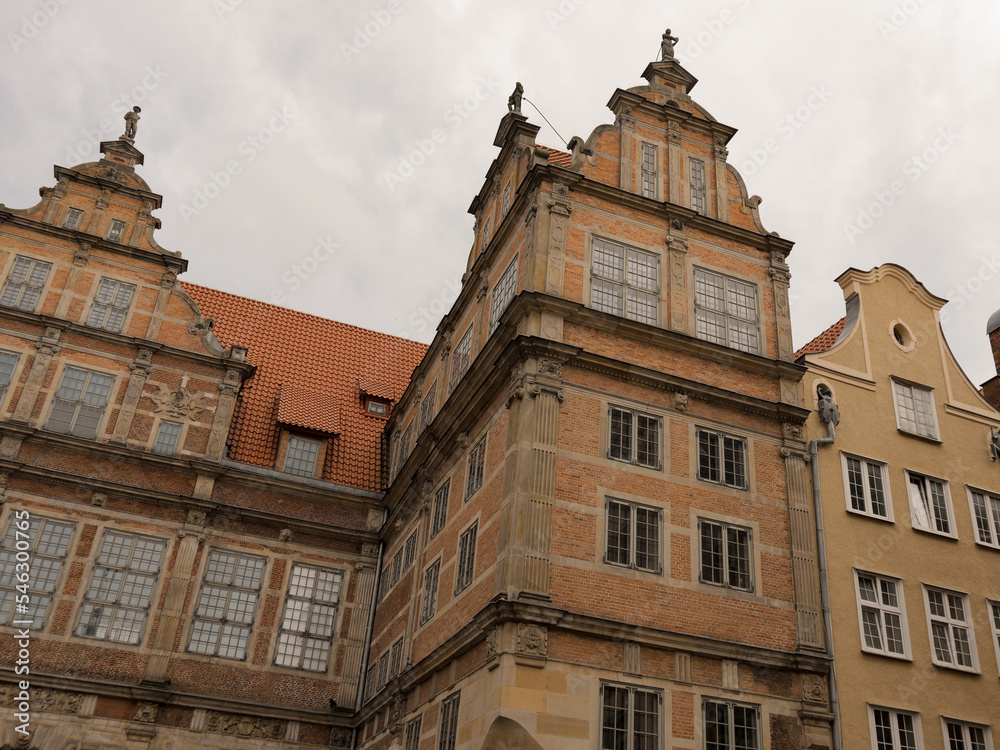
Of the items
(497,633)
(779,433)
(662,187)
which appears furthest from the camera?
(662,187)

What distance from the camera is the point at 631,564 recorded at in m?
15.1

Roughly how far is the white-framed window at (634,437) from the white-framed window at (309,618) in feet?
34.7

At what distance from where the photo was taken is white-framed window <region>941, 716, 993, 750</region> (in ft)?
52.1

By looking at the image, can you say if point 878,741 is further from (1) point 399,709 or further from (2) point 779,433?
(1) point 399,709

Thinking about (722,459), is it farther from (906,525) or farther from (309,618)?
(309,618)

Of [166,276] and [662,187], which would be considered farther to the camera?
[166,276]

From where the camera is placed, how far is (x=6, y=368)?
22.7m

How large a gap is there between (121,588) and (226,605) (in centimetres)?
249

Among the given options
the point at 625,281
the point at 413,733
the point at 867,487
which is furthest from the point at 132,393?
the point at 867,487

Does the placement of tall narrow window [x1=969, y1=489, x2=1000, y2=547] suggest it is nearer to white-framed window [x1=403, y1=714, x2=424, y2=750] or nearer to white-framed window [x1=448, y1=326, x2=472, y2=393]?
white-framed window [x1=448, y1=326, x2=472, y2=393]

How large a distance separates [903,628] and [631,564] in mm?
5742

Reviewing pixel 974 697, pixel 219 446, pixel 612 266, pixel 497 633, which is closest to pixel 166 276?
pixel 219 446

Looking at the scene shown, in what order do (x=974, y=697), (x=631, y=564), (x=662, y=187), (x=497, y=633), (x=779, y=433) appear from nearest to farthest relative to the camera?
(x=497, y=633) < (x=631, y=564) < (x=974, y=697) < (x=779, y=433) < (x=662, y=187)

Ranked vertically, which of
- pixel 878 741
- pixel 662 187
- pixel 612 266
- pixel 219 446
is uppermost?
pixel 662 187
